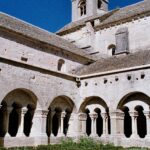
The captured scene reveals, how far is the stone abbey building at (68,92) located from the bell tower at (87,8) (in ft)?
29.4

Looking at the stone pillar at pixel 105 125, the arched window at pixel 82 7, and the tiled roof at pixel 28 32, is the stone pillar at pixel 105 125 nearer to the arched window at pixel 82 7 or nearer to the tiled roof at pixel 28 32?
the tiled roof at pixel 28 32

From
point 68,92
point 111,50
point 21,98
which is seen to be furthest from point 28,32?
point 111,50

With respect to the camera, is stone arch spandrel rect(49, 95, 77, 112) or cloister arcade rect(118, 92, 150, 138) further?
stone arch spandrel rect(49, 95, 77, 112)

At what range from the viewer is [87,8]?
32219 mm

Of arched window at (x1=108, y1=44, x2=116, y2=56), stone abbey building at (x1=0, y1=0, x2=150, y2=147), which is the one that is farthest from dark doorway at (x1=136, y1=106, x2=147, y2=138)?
arched window at (x1=108, y1=44, x2=116, y2=56)

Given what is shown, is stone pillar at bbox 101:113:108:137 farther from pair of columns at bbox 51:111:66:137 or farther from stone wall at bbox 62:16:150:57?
stone wall at bbox 62:16:150:57

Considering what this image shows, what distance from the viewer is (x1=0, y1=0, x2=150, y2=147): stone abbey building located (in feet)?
51.9

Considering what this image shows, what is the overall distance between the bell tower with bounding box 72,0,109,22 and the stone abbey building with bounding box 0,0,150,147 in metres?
8.96

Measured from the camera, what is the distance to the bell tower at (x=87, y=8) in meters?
31.9

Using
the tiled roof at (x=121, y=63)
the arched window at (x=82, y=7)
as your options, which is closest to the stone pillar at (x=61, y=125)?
the tiled roof at (x=121, y=63)

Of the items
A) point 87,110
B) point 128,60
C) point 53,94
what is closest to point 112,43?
point 128,60

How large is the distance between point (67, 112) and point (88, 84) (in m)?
2.44

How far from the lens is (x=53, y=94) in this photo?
17.5 metres

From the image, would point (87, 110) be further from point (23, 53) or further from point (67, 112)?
point (23, 53)
